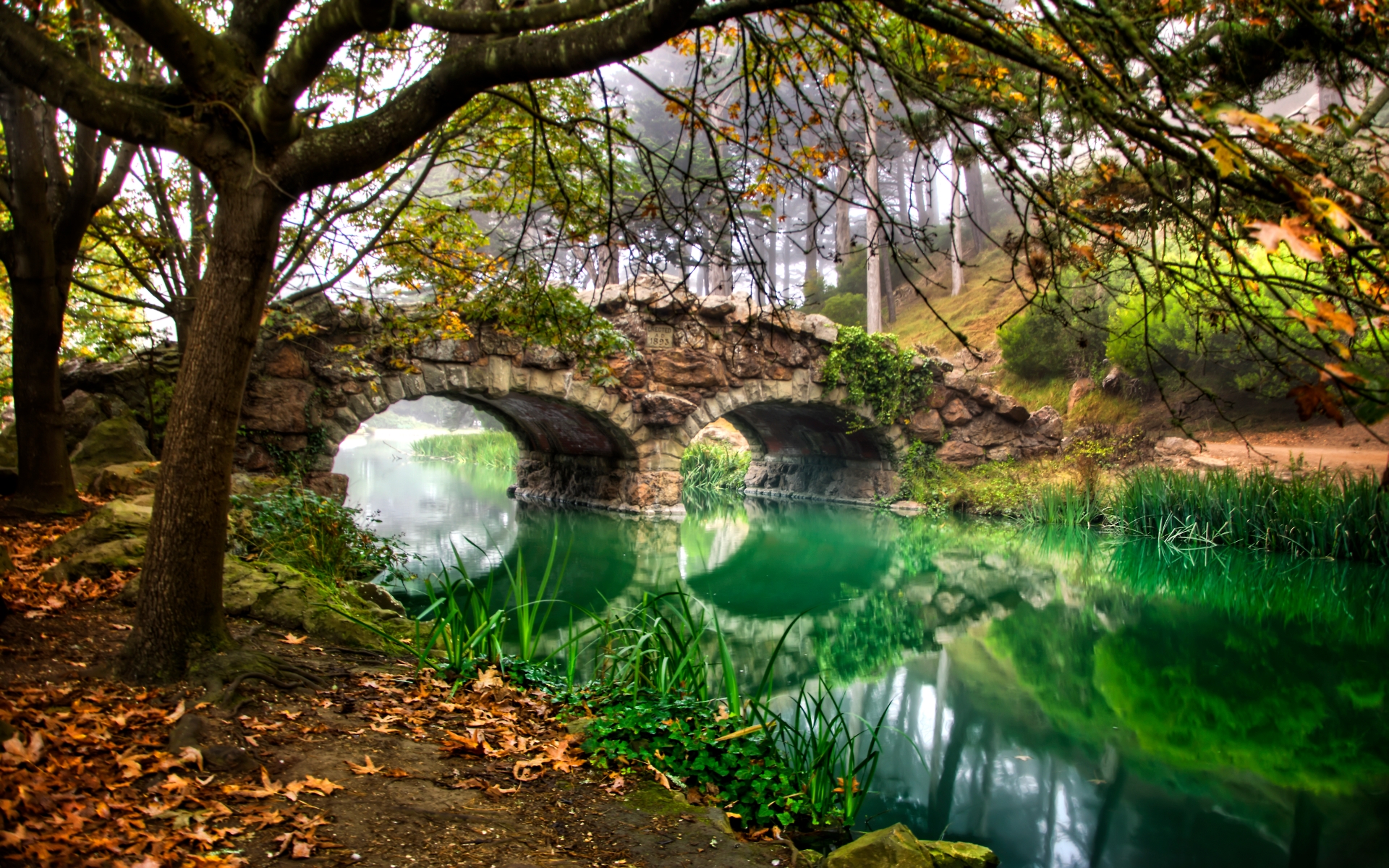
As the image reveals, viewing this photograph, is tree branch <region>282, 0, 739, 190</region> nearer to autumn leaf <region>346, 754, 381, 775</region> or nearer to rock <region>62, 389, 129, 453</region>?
autumn leaf <region>346, 754, 381, 775</region>

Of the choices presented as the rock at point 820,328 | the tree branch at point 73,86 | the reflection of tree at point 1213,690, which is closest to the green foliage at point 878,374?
the rock at point 820,328

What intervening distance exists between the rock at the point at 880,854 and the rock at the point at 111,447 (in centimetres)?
680

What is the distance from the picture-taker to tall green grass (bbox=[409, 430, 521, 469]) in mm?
23567

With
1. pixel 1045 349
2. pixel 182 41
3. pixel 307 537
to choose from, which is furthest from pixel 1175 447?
pixel 182 41

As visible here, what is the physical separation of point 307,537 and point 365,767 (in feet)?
11.3

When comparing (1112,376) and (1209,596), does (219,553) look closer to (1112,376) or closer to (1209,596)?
(1209,596)

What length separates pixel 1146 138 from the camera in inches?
79.6

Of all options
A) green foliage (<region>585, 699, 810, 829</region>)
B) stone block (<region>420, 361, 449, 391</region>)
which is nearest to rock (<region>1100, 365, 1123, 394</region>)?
stone block (<region>420, 361, 449, 391</region>)

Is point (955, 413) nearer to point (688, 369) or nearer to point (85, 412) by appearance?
point (688, 369)

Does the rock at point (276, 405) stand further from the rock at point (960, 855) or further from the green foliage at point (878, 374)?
the rock at point (960, 855)

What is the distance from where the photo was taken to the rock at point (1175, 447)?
516 inches

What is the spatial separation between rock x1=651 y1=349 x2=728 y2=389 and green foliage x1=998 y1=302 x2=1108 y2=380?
6.53 m

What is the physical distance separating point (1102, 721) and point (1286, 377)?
3.92 m

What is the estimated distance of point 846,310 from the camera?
22.4 metres
